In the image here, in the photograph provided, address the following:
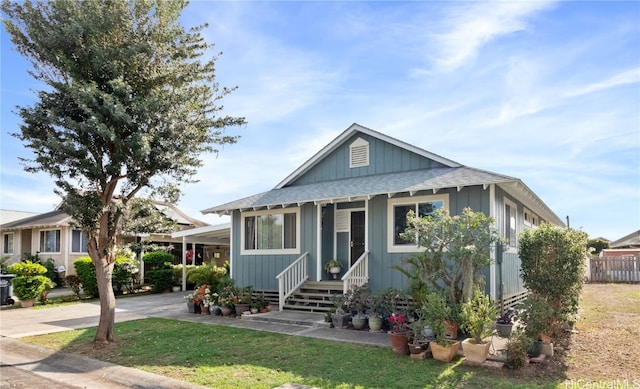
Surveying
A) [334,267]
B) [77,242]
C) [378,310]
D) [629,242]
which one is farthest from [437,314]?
[629,242]

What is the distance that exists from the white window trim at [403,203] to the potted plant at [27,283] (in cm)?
1269

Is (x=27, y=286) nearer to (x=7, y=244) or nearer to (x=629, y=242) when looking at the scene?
(x=7, y=244)

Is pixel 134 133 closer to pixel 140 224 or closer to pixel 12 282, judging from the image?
pixel 140 224

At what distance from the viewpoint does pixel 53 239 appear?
24.1m

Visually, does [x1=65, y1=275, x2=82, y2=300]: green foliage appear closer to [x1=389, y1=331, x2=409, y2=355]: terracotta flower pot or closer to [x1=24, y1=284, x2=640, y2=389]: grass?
[x1=24, y1=284, x2=640, y2=389]: grass

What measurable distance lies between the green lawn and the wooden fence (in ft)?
63.6

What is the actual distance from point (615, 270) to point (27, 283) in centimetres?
2558

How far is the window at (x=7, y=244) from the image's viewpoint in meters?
27.5

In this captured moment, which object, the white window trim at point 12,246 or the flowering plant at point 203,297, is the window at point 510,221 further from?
the white window trim at point 12,246

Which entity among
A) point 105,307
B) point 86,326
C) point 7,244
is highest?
point 7,244

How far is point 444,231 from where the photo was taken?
805 centimetres

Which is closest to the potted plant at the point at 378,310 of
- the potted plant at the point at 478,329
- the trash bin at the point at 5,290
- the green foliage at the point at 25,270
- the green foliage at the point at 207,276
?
the potted plant at the point at 478,329

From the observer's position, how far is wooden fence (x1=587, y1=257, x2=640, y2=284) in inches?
857

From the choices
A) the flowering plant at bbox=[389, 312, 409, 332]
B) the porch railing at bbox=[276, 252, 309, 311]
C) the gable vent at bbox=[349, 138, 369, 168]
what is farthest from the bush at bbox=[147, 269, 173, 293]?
the flowering plant at bbox=[389, 312, 409, 332]
